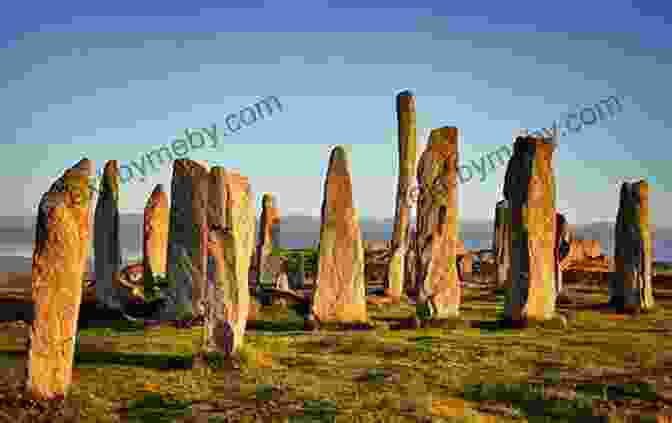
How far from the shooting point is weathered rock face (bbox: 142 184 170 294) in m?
21.0

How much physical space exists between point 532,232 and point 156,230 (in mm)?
13032

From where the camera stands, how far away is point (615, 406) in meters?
7.46

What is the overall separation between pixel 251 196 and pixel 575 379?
5786 mm

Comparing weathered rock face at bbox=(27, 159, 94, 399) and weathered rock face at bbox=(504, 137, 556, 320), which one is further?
weathered rock face at bbox=(504, 137, 556, 320)

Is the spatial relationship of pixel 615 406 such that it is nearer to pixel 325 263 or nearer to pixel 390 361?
pixel 390 361

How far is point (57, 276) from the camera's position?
714 cm

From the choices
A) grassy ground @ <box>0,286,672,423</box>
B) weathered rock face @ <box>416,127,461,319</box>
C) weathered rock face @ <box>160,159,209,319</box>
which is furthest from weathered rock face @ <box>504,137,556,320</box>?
weathered rock face @ <box>160,159,209,319</box>

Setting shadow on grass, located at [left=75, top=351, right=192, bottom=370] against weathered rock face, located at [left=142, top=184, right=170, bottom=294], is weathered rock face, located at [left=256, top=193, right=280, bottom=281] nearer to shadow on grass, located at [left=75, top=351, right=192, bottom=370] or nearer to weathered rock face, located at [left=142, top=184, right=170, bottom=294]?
weathered rock face, located at [left=142, top=184, right=170, bottom=294]

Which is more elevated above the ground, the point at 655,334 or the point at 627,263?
the point at 627,263

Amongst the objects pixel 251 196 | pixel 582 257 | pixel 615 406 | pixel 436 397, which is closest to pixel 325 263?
pixel 251 196

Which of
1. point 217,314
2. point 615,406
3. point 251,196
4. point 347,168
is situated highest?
point 347,168

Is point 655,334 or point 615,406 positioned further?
point 655,334

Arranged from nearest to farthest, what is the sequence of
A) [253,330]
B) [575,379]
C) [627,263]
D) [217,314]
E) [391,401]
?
[391,401] → [575,379] → [217,314] → [253,330] → [627,263]

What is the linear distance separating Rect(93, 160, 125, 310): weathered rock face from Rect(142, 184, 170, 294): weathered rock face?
328cm
